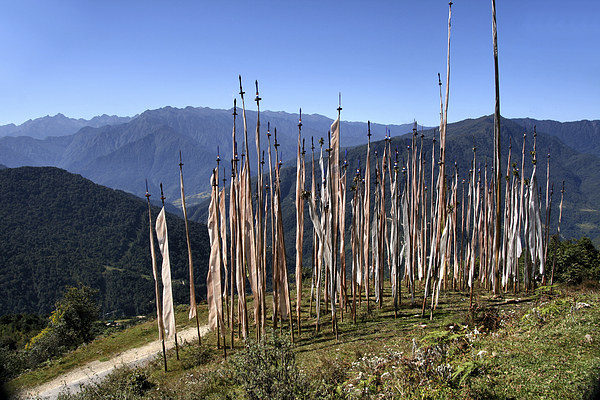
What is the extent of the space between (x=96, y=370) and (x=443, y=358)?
14450mm

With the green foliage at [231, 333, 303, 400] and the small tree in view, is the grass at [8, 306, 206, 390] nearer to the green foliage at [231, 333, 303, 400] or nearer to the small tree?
the small tree

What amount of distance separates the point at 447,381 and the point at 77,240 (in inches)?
4674

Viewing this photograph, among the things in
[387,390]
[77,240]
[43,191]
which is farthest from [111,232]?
[387,390]

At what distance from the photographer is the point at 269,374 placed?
23.5 ft

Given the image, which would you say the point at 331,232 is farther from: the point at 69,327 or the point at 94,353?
the point at 69,327

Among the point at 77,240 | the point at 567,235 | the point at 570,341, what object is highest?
the point at 570,341

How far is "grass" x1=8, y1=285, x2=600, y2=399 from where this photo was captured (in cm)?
573

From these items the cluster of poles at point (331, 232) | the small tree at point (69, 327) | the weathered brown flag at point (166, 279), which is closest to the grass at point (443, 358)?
the cluster of poles at point (331, 232)

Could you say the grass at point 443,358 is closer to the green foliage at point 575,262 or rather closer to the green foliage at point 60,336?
the green foliage at point 575,262

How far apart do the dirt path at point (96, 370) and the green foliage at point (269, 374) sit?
7825 millimetres

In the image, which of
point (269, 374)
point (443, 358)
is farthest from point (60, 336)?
point (443, 358)

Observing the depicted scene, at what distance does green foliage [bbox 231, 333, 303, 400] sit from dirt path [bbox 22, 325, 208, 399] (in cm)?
783

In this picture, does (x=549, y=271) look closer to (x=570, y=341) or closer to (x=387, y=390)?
(x=570, y=341)

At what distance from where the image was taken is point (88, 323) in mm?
25969
